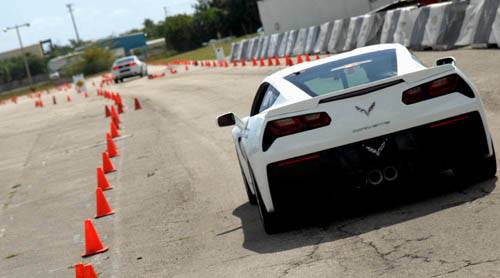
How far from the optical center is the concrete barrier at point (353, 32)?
32.9 m

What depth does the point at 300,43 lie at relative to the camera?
132 ft

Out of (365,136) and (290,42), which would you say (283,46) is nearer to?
(290,42)

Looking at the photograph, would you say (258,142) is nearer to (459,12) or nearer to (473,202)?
(473,202)

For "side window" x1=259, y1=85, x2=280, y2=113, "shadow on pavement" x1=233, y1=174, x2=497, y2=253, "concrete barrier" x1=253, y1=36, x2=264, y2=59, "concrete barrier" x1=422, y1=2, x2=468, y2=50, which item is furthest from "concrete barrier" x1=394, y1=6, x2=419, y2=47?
"concrete barrier" x1=253, y1=36, x2=264, y2=59

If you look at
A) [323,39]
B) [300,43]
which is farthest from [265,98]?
[300,43]

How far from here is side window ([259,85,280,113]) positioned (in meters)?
8.77

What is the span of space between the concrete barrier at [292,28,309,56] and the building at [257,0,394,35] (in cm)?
652

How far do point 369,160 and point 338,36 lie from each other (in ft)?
91.1

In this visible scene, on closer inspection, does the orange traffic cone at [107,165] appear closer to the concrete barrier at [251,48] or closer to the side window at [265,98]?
the side window at [265,98]

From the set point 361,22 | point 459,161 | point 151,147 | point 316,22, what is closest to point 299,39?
point 361,22

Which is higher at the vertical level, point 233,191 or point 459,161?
Answer: point 459,161

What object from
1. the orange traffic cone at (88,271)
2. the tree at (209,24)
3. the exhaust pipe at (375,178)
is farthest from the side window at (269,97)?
the tree at (209,24)

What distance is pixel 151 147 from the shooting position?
1925cm

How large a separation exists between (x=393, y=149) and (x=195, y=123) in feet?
47.4
